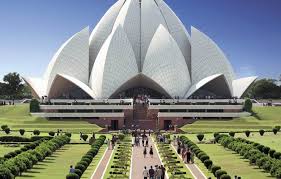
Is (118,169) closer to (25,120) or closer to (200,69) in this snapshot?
(25,120)

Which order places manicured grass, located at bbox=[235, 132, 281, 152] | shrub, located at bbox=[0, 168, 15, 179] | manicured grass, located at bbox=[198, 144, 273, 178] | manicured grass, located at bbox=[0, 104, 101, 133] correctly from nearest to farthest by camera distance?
1. shrub, located at bbox=[0, 168, 15, 179]
2. manicured grass, located at bbox=[198, 144, 273, 178]
3. manicured grass, located at bbox=[235, 132, 281, 152]
4. manicured grass, located at bbox=[0, 104, 101, 133]

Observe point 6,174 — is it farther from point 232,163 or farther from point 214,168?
point 232,163

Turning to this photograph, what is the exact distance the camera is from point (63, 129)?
3706 cm

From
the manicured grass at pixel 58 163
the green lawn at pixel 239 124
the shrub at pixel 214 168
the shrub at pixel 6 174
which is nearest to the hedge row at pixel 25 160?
the shrub at pixel 6 174

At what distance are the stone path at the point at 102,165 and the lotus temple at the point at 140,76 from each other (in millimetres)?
16793

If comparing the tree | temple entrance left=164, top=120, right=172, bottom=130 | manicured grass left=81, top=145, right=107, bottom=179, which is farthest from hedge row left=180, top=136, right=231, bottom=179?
the tree

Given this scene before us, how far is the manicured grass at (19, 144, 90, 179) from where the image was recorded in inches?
713

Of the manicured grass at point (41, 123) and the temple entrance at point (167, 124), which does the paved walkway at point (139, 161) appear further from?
the temple entrance at point (167, 124)

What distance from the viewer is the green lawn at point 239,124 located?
37.6 m

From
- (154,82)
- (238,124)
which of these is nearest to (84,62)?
(154,82)

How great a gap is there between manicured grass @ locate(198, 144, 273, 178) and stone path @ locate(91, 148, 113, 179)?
4.96 meters

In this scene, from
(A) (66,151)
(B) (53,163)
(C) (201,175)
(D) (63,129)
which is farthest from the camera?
(D) (63,129)

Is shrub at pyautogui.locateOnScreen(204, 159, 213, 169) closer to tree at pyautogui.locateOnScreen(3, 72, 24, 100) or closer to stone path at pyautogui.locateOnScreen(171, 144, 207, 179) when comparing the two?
stone path at pyautogui.locateOnScreen(171, 144, 207, 179)

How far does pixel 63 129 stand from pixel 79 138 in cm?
488
